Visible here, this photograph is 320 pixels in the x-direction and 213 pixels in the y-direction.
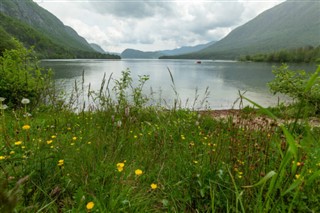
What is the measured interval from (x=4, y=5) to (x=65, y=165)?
245 m

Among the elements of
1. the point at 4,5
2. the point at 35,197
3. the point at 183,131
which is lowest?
the point at 183,131

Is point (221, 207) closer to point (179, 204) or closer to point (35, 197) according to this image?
point (179, 204)

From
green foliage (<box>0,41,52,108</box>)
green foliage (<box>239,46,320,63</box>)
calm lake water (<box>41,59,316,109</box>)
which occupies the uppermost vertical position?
green foliage (<box>239,46,320,63</box>)

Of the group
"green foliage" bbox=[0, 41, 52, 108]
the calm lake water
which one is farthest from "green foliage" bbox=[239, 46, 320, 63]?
"green foliage" bbox=[0, 41, 52, 108]

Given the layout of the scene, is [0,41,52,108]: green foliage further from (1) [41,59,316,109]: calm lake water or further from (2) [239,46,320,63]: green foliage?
(2) [239,46,320,63]: green foliage

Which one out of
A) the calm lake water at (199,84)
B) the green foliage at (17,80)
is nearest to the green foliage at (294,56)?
the calm lake water at (199,84)

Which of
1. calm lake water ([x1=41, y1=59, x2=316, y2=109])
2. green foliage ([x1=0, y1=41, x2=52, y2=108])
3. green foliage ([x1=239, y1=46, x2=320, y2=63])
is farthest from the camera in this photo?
green foliage ([x1=239, y1=46, x2=320, y2=63])

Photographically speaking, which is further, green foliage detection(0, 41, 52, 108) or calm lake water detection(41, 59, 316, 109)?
calm lake water detection(41, 59, 316, 109)

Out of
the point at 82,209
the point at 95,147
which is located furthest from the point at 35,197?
the point at 95,147

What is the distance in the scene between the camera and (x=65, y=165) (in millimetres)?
2104

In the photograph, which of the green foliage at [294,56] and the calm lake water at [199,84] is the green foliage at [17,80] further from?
the green foliage at [294,56]

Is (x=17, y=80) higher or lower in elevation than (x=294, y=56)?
lower

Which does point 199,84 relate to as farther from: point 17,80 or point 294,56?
point 294,56

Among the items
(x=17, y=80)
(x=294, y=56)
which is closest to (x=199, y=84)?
(x=17, y=80)
